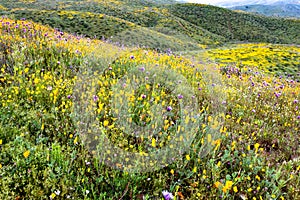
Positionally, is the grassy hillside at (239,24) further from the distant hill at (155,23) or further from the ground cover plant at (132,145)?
the ground cover plant at (132,145)

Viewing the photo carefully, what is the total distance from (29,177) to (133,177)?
1115 millimetres

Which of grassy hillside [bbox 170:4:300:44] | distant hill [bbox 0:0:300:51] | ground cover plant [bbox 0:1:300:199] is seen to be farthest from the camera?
grassy hillside [bbox 170:4:300:44]

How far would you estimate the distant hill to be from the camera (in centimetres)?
3000

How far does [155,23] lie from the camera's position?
4900 centimetres

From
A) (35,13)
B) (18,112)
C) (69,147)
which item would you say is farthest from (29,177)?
(35,13)

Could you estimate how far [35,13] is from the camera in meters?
33.1

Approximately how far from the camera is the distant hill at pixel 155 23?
30000 mm

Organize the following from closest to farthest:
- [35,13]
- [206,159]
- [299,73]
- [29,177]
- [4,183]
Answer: [4,183] → [29,177] → [206,159] → [299,73] → [35,13]

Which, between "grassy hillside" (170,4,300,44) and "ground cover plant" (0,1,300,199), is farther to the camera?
"grassy hillside" (170,4,300,44)

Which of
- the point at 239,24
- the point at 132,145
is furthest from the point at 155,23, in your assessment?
the point at 132,145

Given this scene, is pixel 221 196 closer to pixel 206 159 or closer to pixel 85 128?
pixel 206 159

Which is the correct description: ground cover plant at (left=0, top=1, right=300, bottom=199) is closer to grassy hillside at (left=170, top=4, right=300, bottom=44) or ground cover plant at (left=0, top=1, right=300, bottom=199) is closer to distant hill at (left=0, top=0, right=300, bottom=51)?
distant hill at (left=0, top=0, right=300, bottom=51)

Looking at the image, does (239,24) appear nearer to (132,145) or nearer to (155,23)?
(155,23)

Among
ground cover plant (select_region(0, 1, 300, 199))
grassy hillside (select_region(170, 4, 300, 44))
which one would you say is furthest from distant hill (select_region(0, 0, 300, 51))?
ground cover plant (select_region(0, 1, 300, 199))
